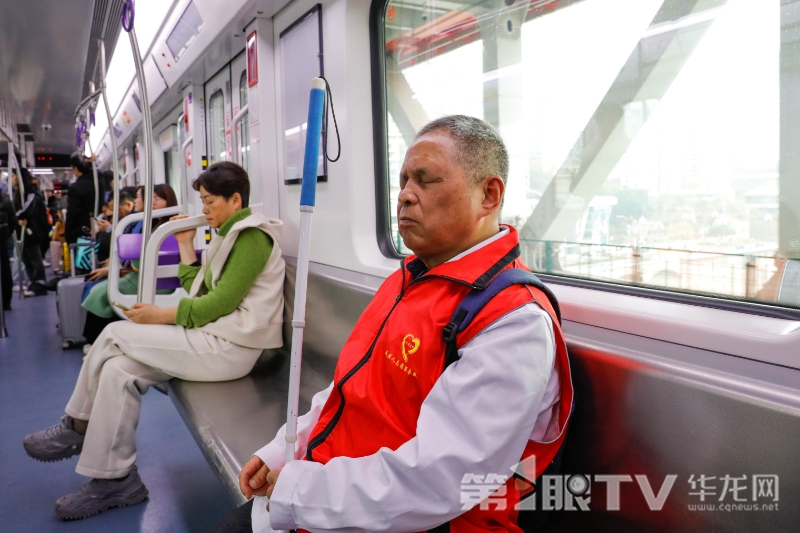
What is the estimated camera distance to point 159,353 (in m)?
2.42

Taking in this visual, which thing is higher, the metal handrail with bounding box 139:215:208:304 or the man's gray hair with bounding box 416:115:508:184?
the man's gray hair with bounding box 416:115:508:184

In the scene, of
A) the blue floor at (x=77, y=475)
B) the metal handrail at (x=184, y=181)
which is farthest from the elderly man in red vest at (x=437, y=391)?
the metal handrail at (x=184, y=181)

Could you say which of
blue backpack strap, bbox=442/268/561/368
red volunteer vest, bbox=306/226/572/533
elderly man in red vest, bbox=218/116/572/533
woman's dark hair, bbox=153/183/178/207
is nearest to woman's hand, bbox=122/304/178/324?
elderly man in red vest, bbox=218/116/572/533

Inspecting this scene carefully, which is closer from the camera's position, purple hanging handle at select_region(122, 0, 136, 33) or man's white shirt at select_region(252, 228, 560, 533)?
man's white shirt at select_region(252, 228, 560, 533)

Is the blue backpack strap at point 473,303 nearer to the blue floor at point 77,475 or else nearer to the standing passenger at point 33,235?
the blue floor at point 77,475

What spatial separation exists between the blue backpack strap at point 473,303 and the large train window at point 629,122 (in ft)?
1.93

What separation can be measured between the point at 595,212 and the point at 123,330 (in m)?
2.04

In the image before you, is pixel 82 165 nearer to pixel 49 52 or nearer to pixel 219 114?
pixel 49 52

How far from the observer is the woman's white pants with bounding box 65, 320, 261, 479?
227cm

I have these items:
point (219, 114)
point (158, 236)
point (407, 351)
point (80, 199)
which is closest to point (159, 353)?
point (158, 236)

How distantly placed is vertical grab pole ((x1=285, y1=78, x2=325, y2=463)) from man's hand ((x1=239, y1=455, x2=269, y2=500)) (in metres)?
0.22

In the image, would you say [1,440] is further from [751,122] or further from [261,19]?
[751,122]

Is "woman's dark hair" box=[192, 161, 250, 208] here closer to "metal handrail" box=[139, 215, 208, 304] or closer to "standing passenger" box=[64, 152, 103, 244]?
"metal handrail" box=[139, 215, 208, 304]

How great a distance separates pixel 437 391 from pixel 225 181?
83.1 inches
